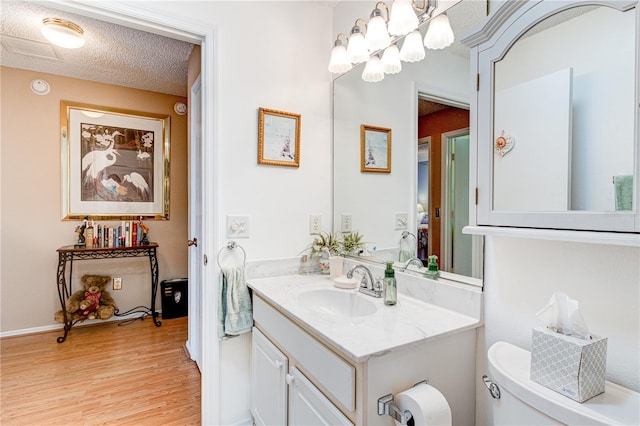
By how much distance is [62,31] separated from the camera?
207 cm

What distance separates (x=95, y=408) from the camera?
184 centimetres

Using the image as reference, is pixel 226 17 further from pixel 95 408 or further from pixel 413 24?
pixel 95 408

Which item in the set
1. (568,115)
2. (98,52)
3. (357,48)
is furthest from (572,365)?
(98,52)

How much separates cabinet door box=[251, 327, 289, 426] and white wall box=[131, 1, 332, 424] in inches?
6.3

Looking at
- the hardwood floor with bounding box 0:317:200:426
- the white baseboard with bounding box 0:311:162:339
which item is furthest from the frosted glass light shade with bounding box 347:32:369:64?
the white baseboard with bounding box 0:311:162:339

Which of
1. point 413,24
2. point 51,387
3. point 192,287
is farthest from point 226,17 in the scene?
point 51,387

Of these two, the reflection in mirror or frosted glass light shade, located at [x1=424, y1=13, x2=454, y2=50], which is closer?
the reflection in mirror

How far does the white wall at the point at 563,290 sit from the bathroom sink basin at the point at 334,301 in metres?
0.51

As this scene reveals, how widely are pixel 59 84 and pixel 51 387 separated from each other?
8.83 ft

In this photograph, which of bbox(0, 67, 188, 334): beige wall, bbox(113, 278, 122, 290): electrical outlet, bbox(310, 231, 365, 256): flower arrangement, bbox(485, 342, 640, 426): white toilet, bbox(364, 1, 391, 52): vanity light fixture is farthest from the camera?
bbox(113, 278, 122, 290): electrical outlet

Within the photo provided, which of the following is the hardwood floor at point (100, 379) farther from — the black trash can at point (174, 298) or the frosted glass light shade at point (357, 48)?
the frosted glass light shade at point (357, 48)

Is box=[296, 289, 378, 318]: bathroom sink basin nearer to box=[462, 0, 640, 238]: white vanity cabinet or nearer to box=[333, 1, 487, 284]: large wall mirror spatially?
box=[333, 1, 487, 284]: large wall mirror

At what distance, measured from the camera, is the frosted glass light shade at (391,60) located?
4.83 ft

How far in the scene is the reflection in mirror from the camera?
68 cm
